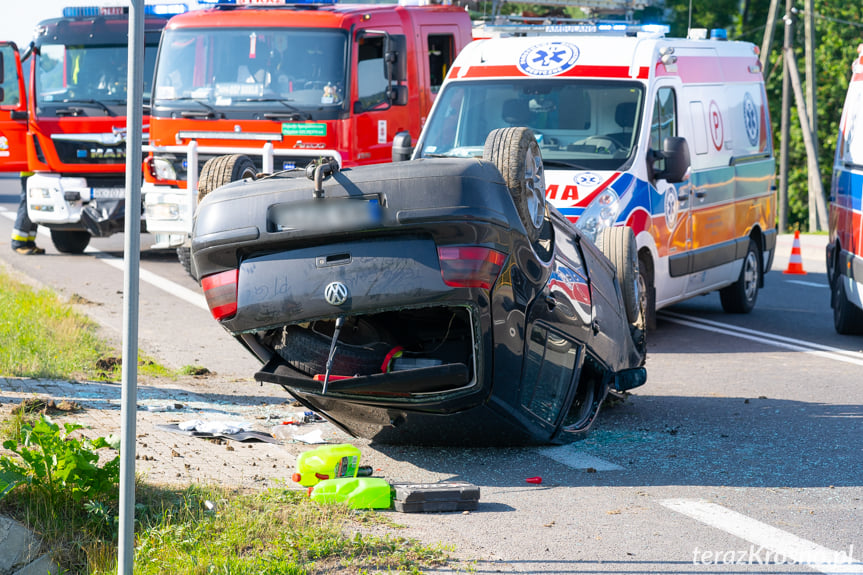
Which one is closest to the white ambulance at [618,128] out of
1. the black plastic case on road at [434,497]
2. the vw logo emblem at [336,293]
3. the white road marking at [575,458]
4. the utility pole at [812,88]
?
the white road marking at [575,458]

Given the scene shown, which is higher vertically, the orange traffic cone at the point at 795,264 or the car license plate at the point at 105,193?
the car license plate at the point at 105,193

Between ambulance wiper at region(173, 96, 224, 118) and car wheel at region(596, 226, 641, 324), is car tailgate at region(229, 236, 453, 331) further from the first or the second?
ambulance wiper at region(173, 96, 224, 118)

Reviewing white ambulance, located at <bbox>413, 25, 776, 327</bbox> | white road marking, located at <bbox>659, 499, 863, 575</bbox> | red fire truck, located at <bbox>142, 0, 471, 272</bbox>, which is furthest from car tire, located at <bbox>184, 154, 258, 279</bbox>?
red fire truck, located at <bbox>142, 0, 471, 272</bbox>

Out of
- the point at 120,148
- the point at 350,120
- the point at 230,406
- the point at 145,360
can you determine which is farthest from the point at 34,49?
the point at 230,406

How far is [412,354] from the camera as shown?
585 centimetres

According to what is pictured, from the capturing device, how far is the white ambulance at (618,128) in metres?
9.90

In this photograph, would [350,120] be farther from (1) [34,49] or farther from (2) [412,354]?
(2) [412,354]

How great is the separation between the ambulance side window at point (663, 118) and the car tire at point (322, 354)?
5210 mm

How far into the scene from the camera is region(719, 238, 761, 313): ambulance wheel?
41.1 ft

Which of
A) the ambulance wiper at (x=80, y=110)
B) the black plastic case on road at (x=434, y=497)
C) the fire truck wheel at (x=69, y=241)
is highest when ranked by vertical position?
the ambulance wiper at (x=80, y=110)

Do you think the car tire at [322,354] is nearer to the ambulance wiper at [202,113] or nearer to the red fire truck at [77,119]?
the ambulance wiper at [202,113]

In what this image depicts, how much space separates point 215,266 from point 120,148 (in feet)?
33.0

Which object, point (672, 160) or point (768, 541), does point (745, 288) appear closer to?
point (672, 160)

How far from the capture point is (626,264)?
7.74 metres
